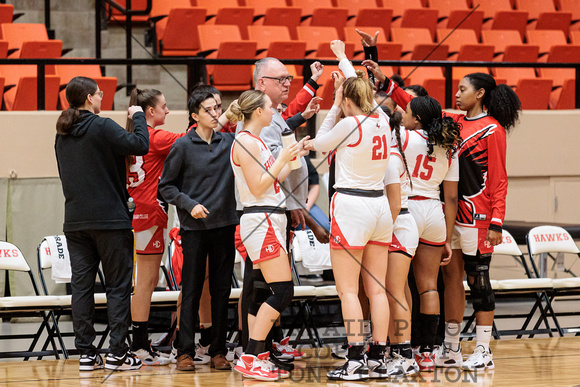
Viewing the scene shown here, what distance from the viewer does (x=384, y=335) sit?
4.11 meters

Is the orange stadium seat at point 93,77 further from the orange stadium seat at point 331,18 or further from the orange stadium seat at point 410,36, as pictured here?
the orange stadium seat at point 410,36

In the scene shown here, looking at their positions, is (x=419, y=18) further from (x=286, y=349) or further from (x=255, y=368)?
(x=255, y=368)

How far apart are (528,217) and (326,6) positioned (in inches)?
162

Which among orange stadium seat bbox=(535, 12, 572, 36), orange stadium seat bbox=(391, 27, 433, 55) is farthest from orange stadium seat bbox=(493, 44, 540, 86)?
orange stadium seat bbox=(535, 12, 572, 36)

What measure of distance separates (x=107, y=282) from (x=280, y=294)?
3.56 ft

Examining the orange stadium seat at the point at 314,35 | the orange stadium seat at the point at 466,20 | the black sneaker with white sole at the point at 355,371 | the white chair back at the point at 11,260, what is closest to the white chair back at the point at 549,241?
the black sneaker with white sole at the point at 355,371

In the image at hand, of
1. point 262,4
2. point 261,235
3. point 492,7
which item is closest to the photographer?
point 261,235

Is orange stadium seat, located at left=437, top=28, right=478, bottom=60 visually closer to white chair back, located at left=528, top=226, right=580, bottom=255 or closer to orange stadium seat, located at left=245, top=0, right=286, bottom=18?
orange stadium seat, located at left=245, top=0, right=286, bottom=18

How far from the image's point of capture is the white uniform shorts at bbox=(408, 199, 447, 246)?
4398 mm

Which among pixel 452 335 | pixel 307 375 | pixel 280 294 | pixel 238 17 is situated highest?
pixel 238 17

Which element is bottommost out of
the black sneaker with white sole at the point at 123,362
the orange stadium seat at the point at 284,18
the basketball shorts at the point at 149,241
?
the black sneaker with white sole at the point at 123,362

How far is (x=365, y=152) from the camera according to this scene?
13.3 feet

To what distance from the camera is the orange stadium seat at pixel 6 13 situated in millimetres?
8719

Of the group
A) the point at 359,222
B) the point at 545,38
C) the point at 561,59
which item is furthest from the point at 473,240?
the point at 545,38
